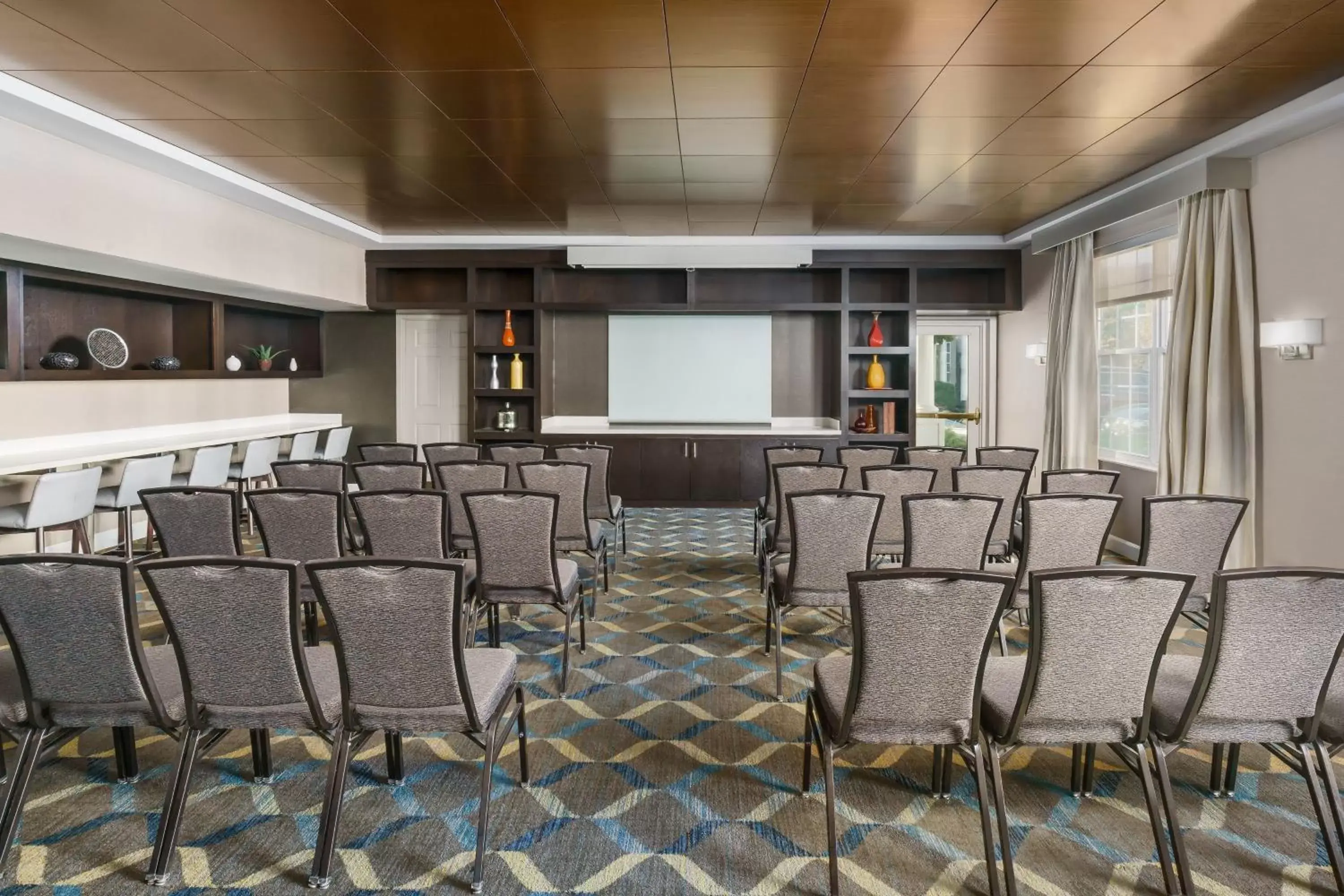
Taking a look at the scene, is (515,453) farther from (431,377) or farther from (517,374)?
(431,377)

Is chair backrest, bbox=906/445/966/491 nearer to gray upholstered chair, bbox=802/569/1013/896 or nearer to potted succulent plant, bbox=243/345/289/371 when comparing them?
gray upholstered chair, bbox=802/569/1013/896

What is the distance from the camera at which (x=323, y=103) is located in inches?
175

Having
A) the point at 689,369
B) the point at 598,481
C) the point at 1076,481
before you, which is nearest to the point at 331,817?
the point at 598,481

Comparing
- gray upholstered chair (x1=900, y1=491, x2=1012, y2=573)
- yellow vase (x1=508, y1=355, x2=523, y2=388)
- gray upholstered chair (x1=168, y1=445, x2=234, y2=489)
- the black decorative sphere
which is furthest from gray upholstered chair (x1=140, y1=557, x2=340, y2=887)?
yellow vase (x1=508, y1=355, x2=523, y2=388)

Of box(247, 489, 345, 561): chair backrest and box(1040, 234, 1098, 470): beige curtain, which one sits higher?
box(1040, 234, 1098, 470): beige curtain

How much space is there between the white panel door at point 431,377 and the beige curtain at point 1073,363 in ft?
20.6

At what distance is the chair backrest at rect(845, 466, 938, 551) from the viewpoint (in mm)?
4641

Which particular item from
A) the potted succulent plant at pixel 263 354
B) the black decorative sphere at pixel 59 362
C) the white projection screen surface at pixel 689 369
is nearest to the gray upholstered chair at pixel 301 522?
the black decorative sphere at pixel 59 362

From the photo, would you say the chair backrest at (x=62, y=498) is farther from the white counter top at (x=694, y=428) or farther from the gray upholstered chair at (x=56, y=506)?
the white counter top at (x=694, y=428)

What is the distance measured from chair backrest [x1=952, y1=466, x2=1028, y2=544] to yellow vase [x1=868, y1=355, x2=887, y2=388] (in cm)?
463

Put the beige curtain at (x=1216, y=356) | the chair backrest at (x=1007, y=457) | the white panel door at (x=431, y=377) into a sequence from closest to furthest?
the beige curtain at (x=1216, y=356)
the chair backrest at (x=1007, y=457)
the white panel door at (x=431, y=377)

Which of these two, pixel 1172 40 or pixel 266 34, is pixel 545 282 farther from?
pixel 1172 40

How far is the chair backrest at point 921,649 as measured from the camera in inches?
85.7

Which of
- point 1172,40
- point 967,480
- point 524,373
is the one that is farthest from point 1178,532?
point 524,373
